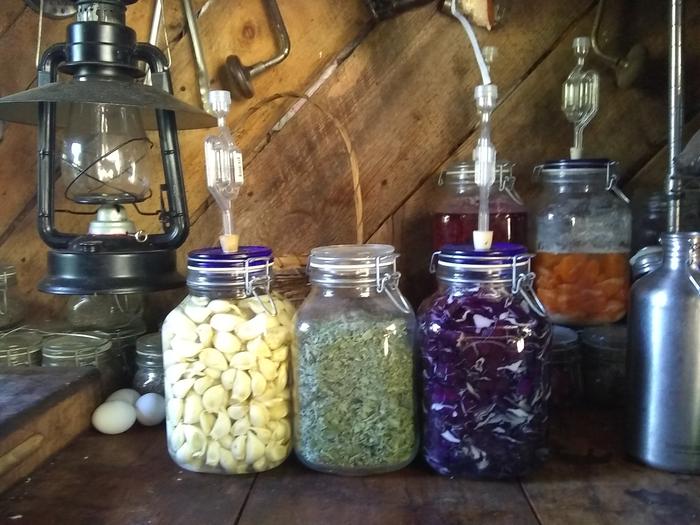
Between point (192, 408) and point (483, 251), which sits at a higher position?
point (483, 251)

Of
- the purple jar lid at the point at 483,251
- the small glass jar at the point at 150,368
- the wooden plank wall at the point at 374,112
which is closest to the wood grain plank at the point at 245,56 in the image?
the wooden plank wall at the point at 374,112

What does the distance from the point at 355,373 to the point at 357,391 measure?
20 mm

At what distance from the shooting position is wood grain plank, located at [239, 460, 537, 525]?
24.3 inches

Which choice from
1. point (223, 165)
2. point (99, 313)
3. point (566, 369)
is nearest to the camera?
point (223, 165)

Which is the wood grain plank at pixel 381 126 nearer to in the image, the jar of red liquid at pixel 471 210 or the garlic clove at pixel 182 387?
the jar of red liquid at pixel 471 210

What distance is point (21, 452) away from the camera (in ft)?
2.30

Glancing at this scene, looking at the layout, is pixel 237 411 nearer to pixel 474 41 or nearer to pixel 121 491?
A: pixel 121 491

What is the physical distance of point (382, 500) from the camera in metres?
0.65

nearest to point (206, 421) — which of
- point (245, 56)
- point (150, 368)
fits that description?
point (150, 368)

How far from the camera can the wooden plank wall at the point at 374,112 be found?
1.00 meters

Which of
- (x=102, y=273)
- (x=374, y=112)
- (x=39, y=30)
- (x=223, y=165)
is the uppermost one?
(x=39, y=30)

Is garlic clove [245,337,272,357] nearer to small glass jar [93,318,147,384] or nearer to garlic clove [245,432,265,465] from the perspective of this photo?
garlic clove [245,432,265,465]

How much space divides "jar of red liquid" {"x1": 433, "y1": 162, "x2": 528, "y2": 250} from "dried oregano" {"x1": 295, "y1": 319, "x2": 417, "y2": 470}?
0.27 m

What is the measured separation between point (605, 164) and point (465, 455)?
0.47 metres
